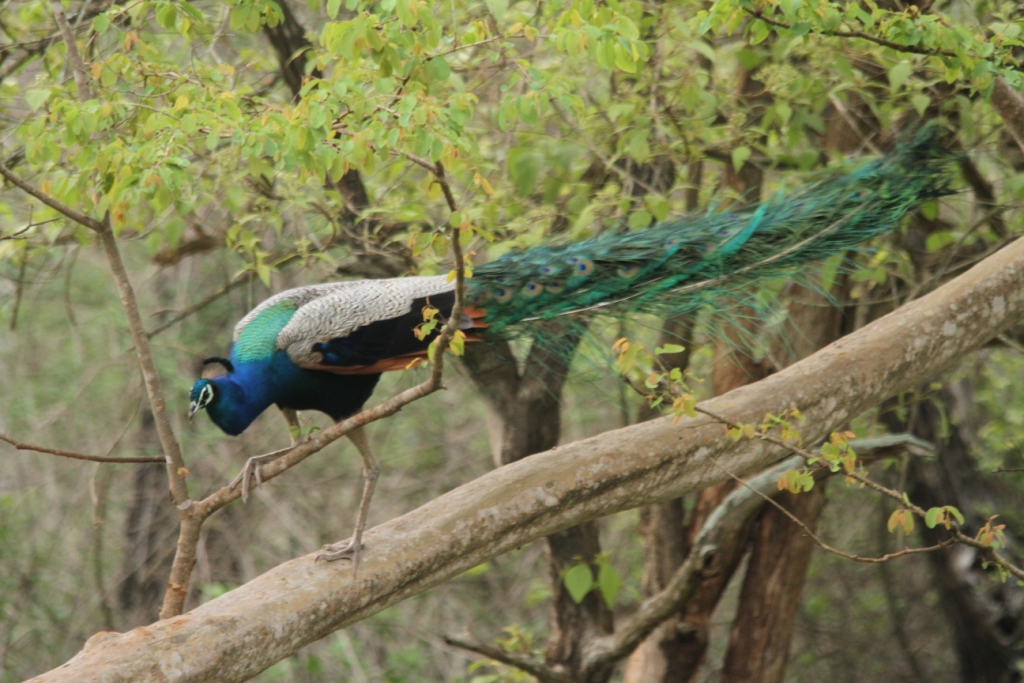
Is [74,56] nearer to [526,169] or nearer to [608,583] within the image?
[526,169]

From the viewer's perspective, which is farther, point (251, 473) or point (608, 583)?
point (608, 583)

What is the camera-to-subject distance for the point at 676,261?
11.3ft

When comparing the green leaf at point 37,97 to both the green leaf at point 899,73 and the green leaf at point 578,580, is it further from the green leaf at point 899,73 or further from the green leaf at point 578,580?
the green leaf at point 899,73

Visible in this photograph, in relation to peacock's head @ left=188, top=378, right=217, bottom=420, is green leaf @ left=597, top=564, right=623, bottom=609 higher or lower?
lower

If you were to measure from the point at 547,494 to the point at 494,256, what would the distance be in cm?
93

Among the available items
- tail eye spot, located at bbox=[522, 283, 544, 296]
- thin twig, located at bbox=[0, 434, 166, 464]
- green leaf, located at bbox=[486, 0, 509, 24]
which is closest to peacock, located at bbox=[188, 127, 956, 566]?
tail eye spot, located at bbox=[522, 283, 544, 296]

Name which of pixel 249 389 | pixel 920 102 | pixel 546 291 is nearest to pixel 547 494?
A: pixel 546 291

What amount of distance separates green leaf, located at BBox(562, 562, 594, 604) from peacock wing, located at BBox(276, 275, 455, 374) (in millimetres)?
1228

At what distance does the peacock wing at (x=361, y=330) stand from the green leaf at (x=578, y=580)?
48.3 inches

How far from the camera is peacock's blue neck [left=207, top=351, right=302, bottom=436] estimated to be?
10.8 ft

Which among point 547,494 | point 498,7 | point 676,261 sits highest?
point 498,7

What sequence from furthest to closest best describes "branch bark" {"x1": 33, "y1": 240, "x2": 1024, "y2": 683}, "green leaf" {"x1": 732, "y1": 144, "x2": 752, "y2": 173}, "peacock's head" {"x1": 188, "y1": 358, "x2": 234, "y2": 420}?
"green leaf" {"x1": 732, "y1": 144, "x2": 752, "y2": 173}
"peacock's head" {"x1": 188, "y1": 358, "x2": 234, "y2": 420}
"branch bark" {"x1": 33, "y1": 240, "x2": 1024, "y2": 683}

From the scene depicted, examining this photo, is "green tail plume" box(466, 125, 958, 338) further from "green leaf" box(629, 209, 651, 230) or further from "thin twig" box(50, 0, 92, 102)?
"thin twig" box(50, 0, 92, 102)

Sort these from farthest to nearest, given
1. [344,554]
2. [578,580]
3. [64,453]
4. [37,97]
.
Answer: [578,580] < [37,97] < [344,554] < [64,453]
